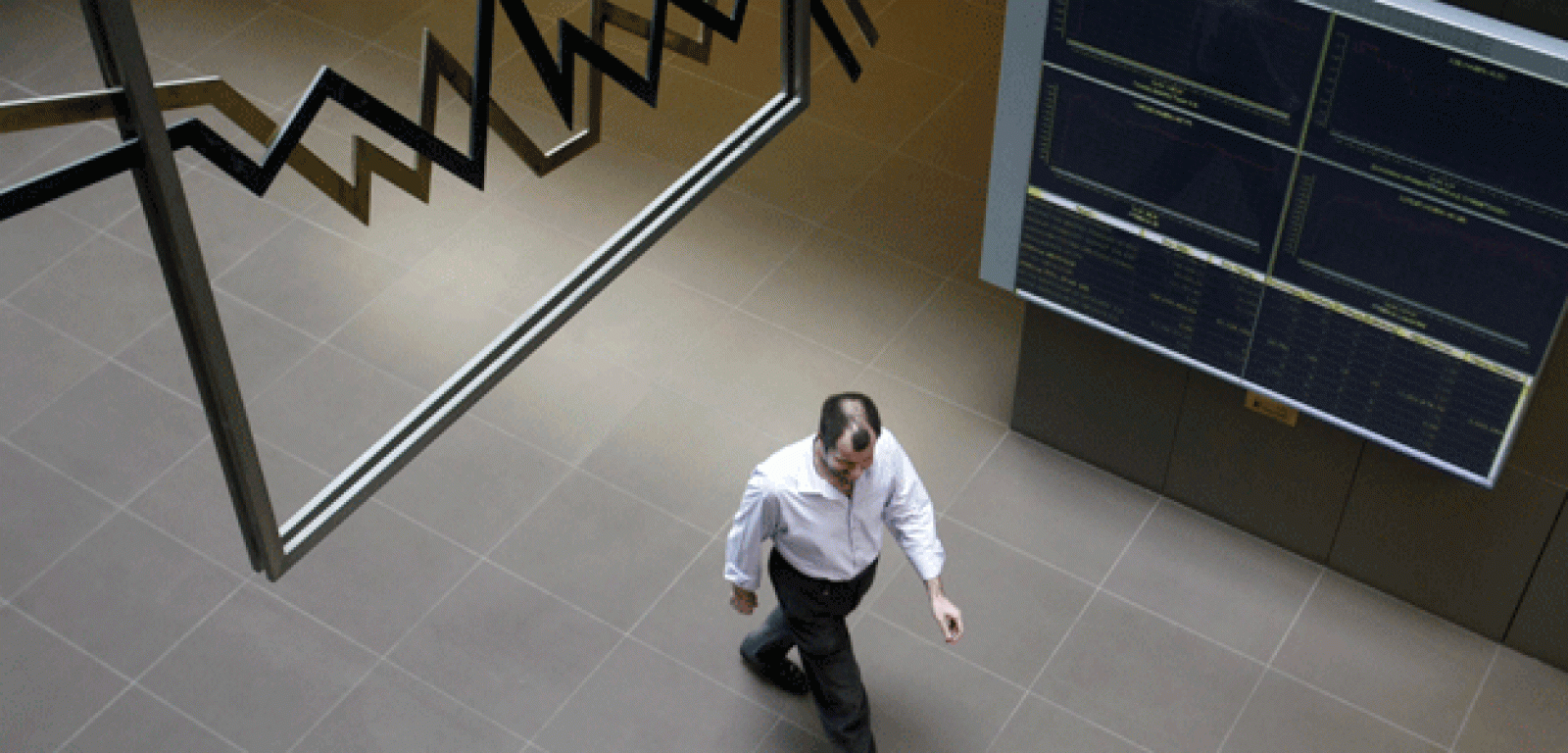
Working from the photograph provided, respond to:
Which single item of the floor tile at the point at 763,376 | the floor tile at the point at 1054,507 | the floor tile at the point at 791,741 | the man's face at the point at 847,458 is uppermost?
the man's face at the point at 847,458

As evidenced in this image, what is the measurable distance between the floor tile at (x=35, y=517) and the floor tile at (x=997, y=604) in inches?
107

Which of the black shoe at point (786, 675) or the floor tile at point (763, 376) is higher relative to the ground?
the floor tile at point (763, 376)

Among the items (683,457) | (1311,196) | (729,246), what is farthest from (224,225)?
(1311,196)

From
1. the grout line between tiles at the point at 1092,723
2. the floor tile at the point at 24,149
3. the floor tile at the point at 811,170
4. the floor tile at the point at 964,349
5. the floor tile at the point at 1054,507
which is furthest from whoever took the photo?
the floor tile at the point at 24,149

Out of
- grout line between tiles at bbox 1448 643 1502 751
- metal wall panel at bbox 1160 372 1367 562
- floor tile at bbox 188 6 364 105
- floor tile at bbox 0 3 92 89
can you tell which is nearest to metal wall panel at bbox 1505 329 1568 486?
metal wall panel at bbox 1160 372 1367 562

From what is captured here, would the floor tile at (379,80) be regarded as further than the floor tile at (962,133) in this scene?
Yes

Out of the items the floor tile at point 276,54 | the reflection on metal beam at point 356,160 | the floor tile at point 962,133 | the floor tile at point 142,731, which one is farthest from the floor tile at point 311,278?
the reflection on metal beam at point 356,160

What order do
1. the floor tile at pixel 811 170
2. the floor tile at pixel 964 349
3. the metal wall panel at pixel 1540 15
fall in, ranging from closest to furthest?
the metal wall panel at pixel 1540 15 → the floor tile at pixel 964 349 → the floor tile at pixel 811 170

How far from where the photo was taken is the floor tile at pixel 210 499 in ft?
17.8

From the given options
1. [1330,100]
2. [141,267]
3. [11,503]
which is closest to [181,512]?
[11,503]

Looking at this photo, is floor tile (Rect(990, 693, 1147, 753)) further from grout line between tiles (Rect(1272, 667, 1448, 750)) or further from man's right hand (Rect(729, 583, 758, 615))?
man's right hand (Rect(729, 583, 758, 615))

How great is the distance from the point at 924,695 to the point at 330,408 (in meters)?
2.41

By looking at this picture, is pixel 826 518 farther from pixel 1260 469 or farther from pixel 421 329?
pixel 421 329

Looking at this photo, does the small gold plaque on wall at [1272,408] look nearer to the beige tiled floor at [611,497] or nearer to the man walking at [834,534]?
→ the beige tiled floor at [611,497]
